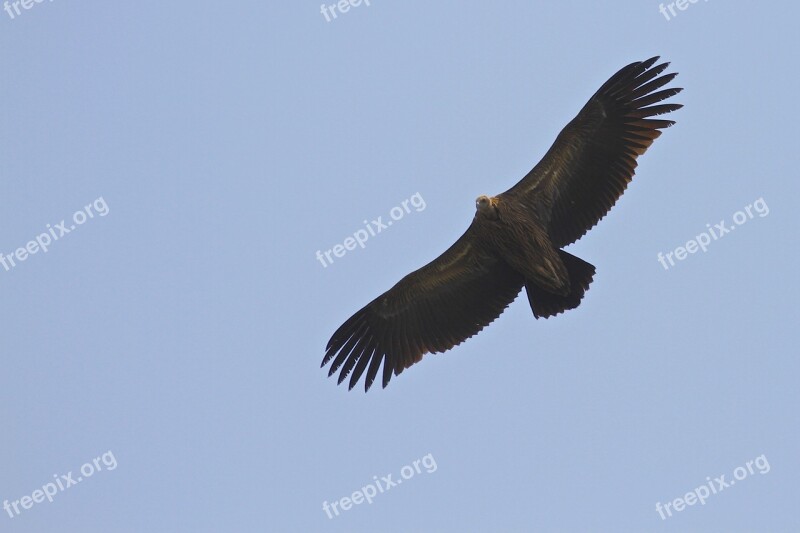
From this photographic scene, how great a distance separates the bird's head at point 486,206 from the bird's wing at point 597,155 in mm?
442

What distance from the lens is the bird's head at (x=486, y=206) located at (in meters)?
17.4

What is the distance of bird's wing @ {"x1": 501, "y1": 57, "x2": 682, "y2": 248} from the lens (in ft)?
58.2

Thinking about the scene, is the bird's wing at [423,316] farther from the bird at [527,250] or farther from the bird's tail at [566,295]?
the bird's tail at [566,295]

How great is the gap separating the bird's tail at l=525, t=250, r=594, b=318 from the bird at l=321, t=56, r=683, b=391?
0.01 meters

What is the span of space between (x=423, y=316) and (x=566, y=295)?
7.23 ft

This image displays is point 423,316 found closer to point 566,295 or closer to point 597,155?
point 566,295

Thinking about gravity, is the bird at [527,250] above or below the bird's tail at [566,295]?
above

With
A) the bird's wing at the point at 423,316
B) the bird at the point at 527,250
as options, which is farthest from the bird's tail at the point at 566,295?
the bird's wing at the point at 423,316

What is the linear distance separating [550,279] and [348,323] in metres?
3.06

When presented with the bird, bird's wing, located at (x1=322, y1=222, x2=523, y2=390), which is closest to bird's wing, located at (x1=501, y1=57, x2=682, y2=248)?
A: the bird

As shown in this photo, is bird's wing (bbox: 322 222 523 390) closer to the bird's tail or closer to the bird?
the bird

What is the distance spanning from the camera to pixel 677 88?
1764cm

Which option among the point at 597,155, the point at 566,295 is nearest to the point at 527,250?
the point at 566,295

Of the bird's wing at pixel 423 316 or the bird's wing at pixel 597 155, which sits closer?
the bird's wing at pixel 597 155
